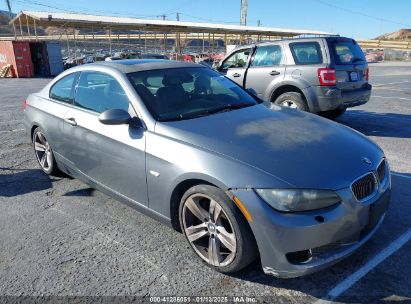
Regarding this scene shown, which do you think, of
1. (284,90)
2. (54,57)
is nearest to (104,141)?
(284,90)

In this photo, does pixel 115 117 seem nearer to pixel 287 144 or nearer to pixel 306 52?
pixel 287 144

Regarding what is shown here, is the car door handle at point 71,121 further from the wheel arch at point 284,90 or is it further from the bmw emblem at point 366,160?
the wheel arch at point 284,90

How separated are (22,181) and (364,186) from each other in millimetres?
4255

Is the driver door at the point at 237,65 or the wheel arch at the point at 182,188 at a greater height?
the driver door at the point at 237,65

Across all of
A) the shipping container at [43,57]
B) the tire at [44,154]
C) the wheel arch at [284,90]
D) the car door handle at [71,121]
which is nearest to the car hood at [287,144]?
the car door handle at [71,121]

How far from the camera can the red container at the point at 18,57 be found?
2666cm

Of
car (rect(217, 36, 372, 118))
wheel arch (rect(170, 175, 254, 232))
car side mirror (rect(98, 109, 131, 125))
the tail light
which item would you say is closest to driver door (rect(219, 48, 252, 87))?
car (rect(217, 36, 372, 118))

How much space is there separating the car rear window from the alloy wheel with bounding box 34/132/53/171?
210 inches

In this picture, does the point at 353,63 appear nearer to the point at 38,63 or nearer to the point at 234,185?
the point at 234,185

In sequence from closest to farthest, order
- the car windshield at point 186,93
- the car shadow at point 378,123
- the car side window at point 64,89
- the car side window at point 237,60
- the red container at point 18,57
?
the car windshield at point 186,93
the car side window at point 64,89
the car shadow at point 378,123
the car side window at point 237,60
the red container at point 18,57

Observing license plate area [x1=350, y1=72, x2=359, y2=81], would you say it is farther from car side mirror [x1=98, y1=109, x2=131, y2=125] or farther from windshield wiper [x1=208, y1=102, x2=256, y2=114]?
car side mirror [x1=98, y1=109, x2=131, y2=125]

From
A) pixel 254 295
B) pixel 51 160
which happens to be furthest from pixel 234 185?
pixel 51 160

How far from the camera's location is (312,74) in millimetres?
7016

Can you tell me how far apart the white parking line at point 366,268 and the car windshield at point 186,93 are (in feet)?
6.15
